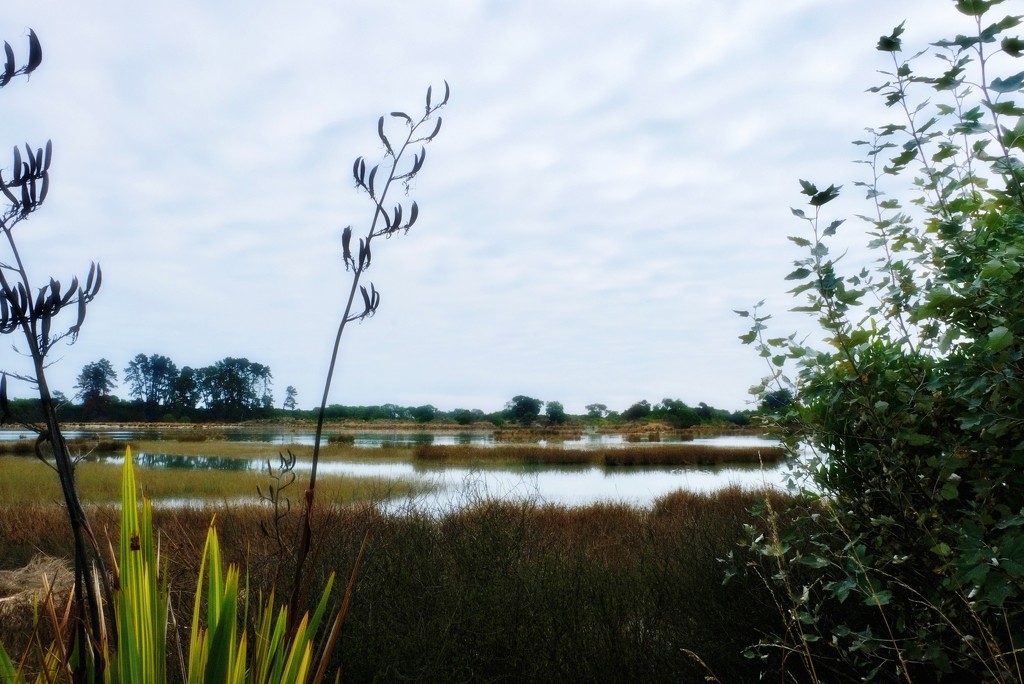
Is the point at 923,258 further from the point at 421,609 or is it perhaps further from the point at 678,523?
the point at 678,523

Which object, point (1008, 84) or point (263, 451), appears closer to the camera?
point (1008, 84)

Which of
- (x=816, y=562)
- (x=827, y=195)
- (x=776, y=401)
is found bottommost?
(x=816, y=562)

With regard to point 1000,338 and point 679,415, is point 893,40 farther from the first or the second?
point 679,415

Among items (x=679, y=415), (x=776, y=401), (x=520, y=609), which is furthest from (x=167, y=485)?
(x=679, y=415)

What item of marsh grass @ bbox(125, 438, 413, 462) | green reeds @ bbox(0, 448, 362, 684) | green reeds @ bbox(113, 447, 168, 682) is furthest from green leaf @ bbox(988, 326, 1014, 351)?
marsh grass @ bbox(125, 438, 413, 462)

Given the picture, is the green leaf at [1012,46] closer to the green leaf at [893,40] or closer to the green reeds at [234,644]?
the green leaf at [893,40]

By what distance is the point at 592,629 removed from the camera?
4633 mm

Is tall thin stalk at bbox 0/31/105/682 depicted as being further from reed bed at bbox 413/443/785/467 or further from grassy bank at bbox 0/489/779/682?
reed bed at bbox 413/443/785/467

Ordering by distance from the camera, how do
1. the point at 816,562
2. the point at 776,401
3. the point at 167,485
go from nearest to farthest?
the point at 816,562 < the point at 776,401 < the point at 167,485

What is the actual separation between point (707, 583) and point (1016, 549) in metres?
2.82

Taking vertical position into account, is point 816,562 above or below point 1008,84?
below

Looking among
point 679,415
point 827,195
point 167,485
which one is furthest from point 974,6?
point 679,415

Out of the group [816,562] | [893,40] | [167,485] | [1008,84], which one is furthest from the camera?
[167,485]

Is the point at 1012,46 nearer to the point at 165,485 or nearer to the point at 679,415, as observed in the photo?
the point at 165,485
